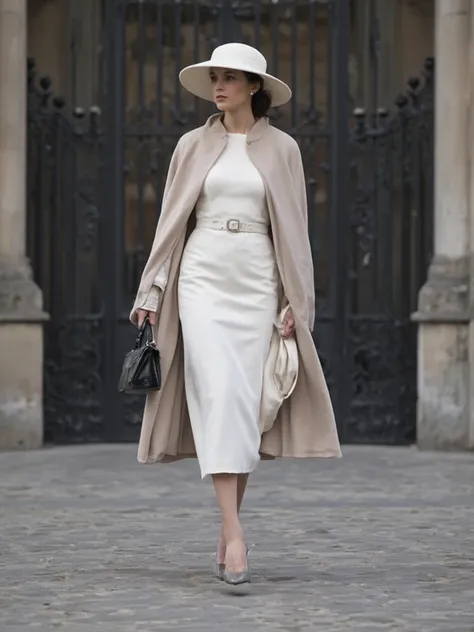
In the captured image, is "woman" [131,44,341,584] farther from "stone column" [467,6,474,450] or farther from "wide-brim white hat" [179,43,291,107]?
"stone column" [467,6,474,450]

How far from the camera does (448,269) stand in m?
12.4

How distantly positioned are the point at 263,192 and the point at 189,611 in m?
1.59

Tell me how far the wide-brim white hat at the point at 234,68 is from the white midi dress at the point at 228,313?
22cm

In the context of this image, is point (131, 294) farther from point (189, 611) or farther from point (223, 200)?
point (189, 611)

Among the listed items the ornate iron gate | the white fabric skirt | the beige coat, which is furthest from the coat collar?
the ornate iron gate

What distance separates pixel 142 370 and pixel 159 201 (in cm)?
667

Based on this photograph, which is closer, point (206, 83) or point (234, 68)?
point (234, 68)

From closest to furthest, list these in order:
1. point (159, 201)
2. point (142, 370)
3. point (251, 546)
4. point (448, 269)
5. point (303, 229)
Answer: point (142, 370) → point (303, 229) → point (251, 546) → point (448, 269) → point (159, 201)

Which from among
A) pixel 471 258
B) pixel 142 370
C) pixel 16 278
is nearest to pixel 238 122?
pixel 142 370

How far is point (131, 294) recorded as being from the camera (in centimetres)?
1305

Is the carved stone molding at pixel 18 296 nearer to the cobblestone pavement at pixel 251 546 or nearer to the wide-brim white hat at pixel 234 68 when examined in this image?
the cobblestone pavement at pixel 251 546

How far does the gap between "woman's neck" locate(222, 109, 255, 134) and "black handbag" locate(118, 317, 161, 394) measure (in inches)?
32.3

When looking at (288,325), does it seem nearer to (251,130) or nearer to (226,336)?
(226,336)

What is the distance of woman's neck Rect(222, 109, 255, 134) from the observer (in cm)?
665
